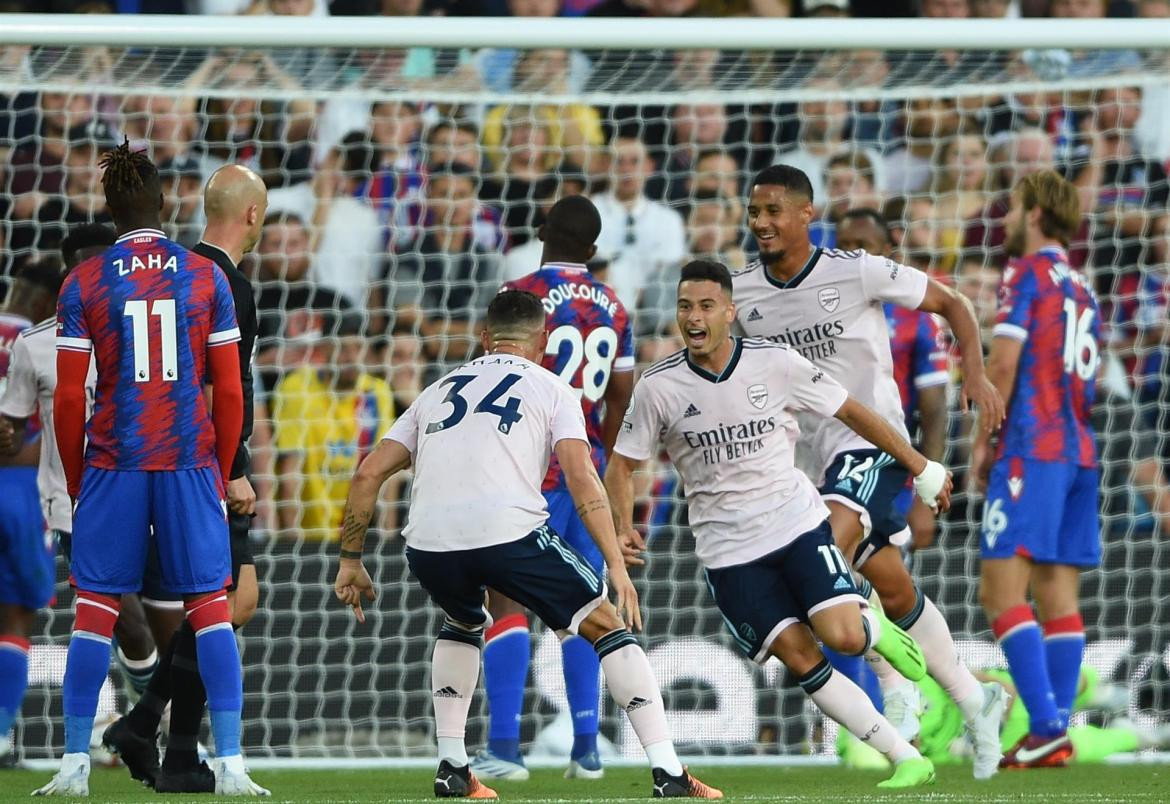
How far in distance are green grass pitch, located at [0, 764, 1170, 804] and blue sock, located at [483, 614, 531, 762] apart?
196mm

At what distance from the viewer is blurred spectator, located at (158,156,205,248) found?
9648 millimetres

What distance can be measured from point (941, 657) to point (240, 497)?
2.70 meters

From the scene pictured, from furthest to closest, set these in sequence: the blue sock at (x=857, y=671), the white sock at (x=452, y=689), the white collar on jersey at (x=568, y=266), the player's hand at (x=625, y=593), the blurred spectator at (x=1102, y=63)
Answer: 1. the blurred spectator at (x=1102, y=63)
2. the blue sock at (x=857, y=671)
3. the white collar on jersey at (x=568, y=266)
4. the white sock at (x=452, y=689)
5. the player's hand at (x=625, y=593)

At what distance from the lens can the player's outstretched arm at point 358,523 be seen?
5.60m

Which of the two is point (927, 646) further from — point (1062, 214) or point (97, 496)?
point (97, 496)

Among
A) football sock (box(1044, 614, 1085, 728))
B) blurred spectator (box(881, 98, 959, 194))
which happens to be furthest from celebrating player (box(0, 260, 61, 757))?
blurred spectator (box(881, 98, 959, 194))

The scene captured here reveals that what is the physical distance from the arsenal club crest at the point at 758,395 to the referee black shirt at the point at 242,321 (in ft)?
5.69

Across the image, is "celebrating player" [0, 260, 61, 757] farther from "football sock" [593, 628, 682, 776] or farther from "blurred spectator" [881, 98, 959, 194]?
"blurred spectator" [881, 98, 959, 194]

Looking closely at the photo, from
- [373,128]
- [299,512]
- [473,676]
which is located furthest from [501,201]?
[473,676]

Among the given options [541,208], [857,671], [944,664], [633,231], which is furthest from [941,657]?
[541,208]

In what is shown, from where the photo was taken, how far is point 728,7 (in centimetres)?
1141

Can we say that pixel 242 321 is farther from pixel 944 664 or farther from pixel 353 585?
pixel 944 664

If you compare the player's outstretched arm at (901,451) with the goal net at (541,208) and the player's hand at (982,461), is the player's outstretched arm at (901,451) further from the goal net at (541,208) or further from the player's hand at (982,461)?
the goal net at (541,208)

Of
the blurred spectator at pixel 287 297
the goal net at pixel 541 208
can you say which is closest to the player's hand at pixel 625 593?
the goal net at pixel 541 208
